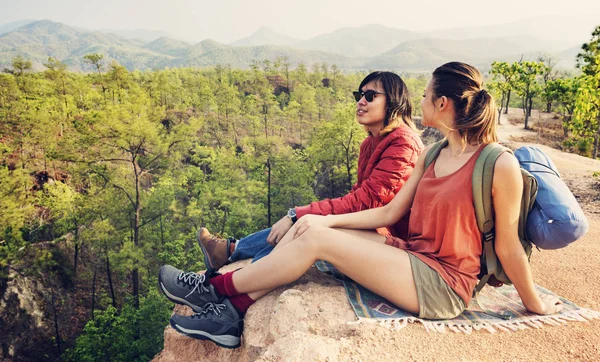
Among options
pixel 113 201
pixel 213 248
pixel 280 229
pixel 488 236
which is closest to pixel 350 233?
pixel 280 229

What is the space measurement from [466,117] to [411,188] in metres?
0.63

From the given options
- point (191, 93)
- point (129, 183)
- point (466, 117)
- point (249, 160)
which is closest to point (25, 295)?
point (129, 183)

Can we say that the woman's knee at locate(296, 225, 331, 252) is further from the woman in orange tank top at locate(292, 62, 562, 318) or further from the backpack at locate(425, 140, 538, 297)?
the backpack at locate(425, 140, 538, 297)

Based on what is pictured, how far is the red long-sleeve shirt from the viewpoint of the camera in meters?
3.15

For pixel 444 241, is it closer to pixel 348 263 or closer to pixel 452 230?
pixel 452 230

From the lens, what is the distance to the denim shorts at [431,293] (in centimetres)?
226

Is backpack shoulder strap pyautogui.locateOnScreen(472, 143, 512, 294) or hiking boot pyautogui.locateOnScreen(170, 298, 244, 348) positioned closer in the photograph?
backpack shoulder strap pyautogui.locateOnScreen(472, 143, 512, 294)

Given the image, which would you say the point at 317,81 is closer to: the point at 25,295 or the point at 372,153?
the point at 25,295

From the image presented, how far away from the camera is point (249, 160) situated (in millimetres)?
22297

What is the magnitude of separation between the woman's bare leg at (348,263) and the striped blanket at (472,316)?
9cm

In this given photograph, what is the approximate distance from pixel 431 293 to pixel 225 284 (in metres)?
1.37

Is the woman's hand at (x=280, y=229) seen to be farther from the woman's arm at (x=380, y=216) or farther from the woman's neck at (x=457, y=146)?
the woman's neck at (x=457, y=146)

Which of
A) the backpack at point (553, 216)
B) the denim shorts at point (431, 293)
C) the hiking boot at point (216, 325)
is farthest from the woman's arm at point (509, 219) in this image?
the hiking boot at point (216, 325)

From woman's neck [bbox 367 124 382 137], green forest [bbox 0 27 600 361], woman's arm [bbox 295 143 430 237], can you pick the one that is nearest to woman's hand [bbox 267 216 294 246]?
woman's arm [bbox 295 143 430 237]
